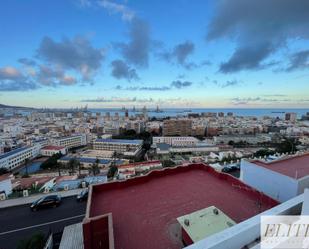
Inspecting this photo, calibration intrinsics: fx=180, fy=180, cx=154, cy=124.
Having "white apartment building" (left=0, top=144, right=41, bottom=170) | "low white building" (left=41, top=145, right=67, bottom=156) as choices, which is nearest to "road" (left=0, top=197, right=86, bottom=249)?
"white apartment building" (left=0, top=144, right=41, bottom=170)

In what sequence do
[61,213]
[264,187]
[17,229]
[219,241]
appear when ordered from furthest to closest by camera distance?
[61,213]
[17,229]
[264,187]
[219,241]

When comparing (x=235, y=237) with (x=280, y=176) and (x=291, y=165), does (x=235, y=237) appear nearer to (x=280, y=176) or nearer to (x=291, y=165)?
(x=280, y=176)

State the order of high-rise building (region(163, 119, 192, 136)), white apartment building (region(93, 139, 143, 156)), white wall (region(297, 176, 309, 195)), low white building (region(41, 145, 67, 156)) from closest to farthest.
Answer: white wall (region(297, 176, 309, 195))
low white building (region(41, 145, 67, 156))
white apartment building (region(93, 139, 143, 156))
high-rise building (region(163, 119, 192, 136))

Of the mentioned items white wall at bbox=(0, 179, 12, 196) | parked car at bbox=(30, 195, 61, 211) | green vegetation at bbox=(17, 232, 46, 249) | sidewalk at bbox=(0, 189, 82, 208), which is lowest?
white wall at bbox=(0, 179, 12, 196)

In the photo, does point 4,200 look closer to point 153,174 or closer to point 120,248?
point 153,174

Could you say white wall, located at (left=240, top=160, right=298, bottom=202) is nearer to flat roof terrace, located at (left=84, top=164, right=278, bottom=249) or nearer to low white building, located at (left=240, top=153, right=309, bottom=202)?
low white building, located at (left=240, top=153, right=309, bottom=202)

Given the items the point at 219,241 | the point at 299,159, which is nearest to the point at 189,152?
the point at 299,159
